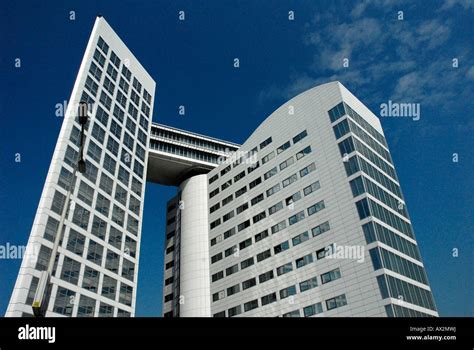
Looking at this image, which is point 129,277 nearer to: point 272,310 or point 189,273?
point 189,273

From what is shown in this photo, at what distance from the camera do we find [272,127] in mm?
73938

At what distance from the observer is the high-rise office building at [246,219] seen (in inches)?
1971

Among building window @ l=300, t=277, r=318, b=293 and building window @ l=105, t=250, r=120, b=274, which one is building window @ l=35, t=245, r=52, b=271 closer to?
building window @ l=105, t=250, r=120, b=274

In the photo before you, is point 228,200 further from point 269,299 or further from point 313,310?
point 313,310

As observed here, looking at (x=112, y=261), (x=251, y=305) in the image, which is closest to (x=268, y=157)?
(x=251, y=305)

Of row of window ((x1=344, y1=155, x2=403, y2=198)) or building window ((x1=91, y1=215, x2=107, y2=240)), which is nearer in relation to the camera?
row of window ((x1=344, y1=155, x2=403, y2=198))

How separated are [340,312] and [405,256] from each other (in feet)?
38.2

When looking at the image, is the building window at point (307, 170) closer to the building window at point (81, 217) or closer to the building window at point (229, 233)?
the building window at point (229, 233)

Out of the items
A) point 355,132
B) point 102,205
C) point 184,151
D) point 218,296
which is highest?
point 184,151

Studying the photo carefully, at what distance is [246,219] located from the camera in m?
70.5

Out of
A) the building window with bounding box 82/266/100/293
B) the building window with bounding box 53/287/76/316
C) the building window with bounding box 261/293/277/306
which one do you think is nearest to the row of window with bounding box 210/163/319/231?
the building window with bounding box 261/293/277/306

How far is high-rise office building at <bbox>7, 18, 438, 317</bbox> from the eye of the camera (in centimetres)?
5006
